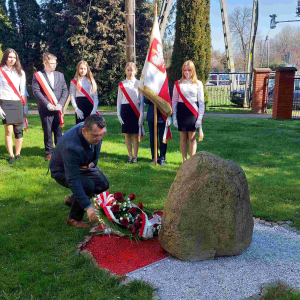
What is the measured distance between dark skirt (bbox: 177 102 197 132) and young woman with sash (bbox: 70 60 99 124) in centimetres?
190

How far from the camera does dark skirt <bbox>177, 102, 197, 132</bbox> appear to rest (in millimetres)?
6688

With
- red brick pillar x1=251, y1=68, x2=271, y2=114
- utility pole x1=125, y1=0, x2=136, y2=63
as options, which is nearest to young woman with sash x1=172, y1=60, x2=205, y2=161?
utility pole x1=125, y1=0, x2=136, y2=63

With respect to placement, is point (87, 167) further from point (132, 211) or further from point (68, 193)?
point (68, 193)

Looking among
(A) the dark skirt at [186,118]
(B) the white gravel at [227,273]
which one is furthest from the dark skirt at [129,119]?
(B) the white gravel at [227,273]

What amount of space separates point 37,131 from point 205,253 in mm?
8602

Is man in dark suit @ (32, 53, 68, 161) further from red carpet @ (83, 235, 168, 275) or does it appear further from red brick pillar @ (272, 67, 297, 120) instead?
red brick pillar @ (272, 67, 297, 120)

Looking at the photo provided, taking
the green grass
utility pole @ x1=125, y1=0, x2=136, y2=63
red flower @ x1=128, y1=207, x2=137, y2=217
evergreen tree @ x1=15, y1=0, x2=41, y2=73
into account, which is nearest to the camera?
the green grass

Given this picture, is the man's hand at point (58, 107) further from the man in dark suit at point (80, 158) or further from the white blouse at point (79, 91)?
the man in dark suit at point (80, 158)

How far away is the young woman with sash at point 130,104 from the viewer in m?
7.05

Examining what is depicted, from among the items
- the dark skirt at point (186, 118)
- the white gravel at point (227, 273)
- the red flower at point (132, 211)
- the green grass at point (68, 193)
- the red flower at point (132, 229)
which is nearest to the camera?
the white gravel at point (227, 273)

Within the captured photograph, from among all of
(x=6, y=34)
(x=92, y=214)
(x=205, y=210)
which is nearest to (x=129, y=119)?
(x=92, y=214)

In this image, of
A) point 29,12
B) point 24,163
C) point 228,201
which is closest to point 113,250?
Answer: point 228,201

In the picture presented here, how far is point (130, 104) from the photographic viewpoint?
712 cm

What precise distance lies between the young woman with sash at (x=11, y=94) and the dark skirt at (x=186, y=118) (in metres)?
3.21
